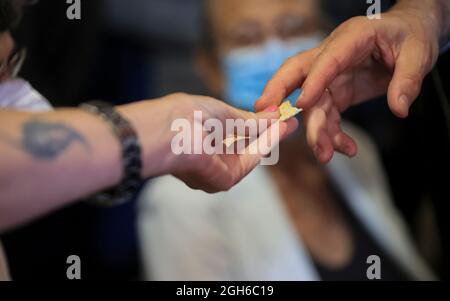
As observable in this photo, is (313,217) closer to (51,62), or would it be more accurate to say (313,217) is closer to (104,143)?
(51,62)

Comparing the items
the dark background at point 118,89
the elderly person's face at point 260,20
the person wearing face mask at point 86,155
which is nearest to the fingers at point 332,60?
the person wearing face mask at point 86,155

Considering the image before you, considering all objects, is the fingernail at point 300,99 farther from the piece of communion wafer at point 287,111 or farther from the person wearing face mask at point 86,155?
the person wearing face mask at point 86,155

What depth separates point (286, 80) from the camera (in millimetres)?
780

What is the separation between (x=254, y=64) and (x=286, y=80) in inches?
18.6

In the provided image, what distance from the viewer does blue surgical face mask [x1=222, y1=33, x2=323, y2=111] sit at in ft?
4.00

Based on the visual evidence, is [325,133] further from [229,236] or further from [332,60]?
[229,236]

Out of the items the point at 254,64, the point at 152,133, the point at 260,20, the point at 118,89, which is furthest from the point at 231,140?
the point at 118,89

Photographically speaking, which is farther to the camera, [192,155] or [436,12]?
[436,12]

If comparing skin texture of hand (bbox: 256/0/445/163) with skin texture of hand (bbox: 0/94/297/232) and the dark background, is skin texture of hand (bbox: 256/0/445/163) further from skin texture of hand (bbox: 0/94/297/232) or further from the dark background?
the dark background

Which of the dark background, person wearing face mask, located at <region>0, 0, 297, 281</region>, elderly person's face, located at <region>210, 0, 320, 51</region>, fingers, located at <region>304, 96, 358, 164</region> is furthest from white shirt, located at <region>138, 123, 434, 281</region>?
person wearing face mask, located at <region>0, 0, 297, 281</region>

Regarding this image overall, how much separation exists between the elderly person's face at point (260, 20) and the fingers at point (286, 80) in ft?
1.62

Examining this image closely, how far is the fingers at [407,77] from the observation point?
0.72 metres
